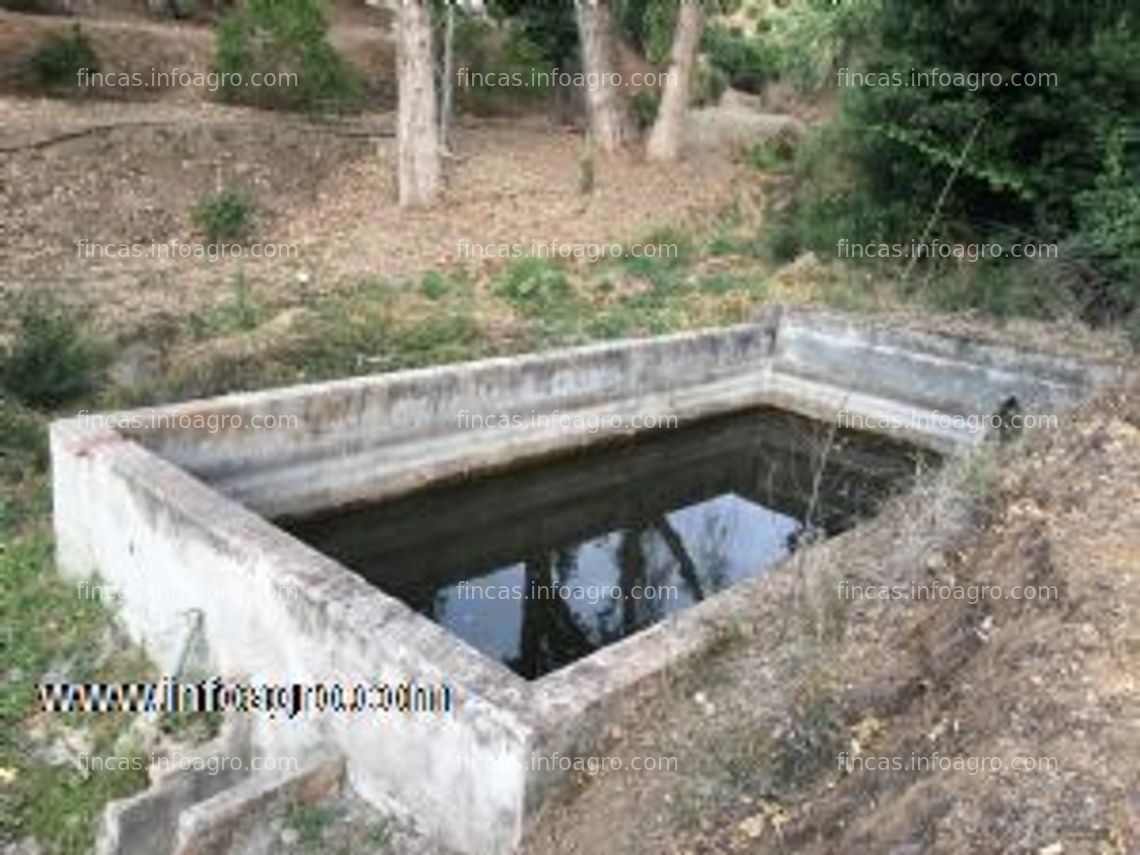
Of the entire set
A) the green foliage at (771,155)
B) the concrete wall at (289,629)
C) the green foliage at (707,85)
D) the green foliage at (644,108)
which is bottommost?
the concrete wall at (289,629)

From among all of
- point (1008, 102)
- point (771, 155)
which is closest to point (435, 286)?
point (1008, 102)

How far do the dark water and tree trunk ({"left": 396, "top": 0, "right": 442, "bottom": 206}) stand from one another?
507 centimetres

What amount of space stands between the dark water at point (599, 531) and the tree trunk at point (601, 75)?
7.02 m

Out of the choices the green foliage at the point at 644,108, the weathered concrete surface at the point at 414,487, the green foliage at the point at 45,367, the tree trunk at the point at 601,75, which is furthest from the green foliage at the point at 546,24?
the green foliage at the point at 45,367

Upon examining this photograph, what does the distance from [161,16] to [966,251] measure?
1435 centimetres

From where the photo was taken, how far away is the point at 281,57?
52.9 feet

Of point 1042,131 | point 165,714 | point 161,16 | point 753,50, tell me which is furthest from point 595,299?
point 753,50

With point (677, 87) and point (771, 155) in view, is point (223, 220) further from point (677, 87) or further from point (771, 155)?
point (771, 155)

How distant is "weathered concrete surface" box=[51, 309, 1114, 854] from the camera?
4.52 metres

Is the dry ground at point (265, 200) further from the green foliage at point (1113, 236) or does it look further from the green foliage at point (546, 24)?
the green foliage at point (1113, 236)

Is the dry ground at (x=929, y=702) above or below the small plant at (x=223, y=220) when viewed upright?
below

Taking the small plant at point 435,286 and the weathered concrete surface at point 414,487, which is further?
the small plant at point 435,286

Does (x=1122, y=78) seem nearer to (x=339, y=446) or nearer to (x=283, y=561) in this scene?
(x=339, y=446)

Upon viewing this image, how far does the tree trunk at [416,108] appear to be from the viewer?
43.4 feet
